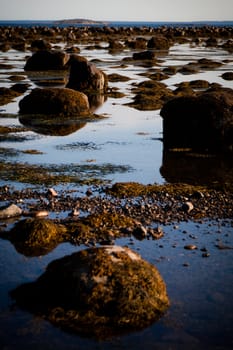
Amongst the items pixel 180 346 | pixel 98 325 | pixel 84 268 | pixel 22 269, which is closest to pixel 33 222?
pixel 22 269

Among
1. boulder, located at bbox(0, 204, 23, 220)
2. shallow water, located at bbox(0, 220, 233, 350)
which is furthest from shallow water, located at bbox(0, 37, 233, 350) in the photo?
boulder, located at bbox(0, 204, 23, 220)

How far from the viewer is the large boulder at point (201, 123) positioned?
1770cm

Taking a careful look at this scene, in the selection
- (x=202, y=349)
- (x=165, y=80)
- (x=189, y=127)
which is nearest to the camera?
(x=202, y=349)

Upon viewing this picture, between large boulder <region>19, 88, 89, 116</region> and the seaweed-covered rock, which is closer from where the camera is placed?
the seaweed-covered rock

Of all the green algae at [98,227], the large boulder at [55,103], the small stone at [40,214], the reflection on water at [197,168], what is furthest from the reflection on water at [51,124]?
the green algae at [98,227]

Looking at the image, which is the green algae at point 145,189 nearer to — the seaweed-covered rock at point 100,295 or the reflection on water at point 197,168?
the reflection on water at point 197,168

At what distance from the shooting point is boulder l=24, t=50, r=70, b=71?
4553 cm

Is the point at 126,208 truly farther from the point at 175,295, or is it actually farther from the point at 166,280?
the point at 175,295

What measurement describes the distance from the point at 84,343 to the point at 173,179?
328 inches

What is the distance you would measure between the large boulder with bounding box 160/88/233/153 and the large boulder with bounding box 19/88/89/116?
682 centimetres

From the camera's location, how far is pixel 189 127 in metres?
18.2

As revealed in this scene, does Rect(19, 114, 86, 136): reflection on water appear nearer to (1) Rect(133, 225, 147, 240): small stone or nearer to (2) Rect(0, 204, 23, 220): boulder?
(2) Rect(0, 204, 23, 220): boulder

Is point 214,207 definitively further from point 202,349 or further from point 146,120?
point 146,120

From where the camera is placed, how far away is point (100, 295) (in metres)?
7.67
